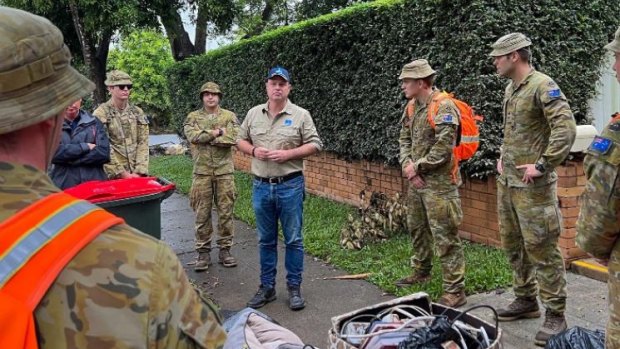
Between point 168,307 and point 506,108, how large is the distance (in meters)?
3.52

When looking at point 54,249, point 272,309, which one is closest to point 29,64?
point 54,249

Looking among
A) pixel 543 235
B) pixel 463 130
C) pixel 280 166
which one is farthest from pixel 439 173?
pixel 280 166

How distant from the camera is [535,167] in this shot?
382cm

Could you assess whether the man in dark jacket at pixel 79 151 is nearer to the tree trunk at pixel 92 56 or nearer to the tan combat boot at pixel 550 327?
the tan combat boot at pixel 550 327

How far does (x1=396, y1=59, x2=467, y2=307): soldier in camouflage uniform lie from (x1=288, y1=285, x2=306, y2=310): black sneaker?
116 centimetres

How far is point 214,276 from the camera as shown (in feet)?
19.4

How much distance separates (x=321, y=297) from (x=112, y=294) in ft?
13.7

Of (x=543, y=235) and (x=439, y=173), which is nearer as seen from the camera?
(x=543, y=235)

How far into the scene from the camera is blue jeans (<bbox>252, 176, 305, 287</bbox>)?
4.80m

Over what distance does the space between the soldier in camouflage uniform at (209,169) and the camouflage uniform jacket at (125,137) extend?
1.61 ft

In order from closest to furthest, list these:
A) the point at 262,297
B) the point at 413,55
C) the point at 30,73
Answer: the point at 30,73 < the point at 262,297 < the point at 413,55

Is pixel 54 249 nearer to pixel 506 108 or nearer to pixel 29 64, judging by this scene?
pixel 29 64

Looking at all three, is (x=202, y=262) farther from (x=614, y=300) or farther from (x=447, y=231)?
(x=614, y=300)

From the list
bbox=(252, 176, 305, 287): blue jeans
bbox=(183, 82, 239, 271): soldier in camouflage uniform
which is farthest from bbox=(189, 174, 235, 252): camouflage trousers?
bbox=(252, 176, 305, 287): blue jeans
